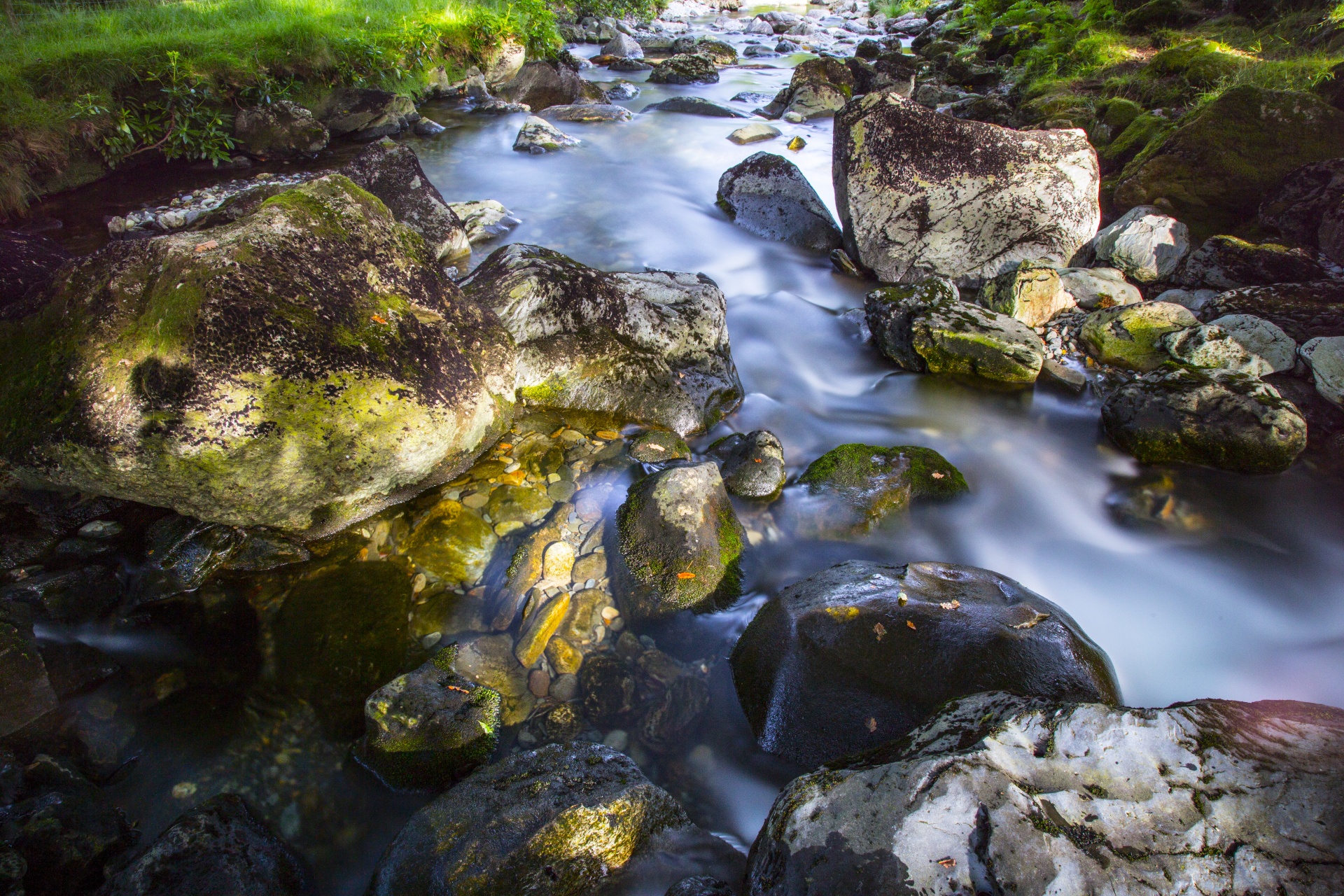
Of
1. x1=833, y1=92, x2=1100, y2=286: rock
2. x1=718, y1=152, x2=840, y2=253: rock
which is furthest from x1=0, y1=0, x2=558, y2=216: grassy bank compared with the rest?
x1=833, y1=92, x2=1100, y2=286: rock

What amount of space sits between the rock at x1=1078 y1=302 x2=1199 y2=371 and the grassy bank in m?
12.5

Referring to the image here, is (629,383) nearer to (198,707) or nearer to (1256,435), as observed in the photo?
(198,707)

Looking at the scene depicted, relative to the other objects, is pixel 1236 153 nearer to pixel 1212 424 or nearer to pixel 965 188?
pixel 965 188

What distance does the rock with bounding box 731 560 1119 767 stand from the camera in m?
2.62

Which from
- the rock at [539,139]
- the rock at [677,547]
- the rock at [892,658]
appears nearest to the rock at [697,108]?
the rock at [539,139]

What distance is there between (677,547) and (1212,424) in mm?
4328

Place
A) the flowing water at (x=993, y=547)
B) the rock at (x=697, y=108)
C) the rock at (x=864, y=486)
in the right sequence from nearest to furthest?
the flowing water at (x=993, y=547) < the rock at (x=864, y=486) < the rock at (x=697, y=108)

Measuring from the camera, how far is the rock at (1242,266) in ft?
20.4

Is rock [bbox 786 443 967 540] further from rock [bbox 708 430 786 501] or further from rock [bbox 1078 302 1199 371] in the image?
rock [bbox 1078 302 1199 371]

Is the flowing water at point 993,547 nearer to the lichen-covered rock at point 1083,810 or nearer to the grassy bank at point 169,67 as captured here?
the grassy bank at point 169,67

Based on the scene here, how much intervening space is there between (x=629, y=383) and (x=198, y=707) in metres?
3.20

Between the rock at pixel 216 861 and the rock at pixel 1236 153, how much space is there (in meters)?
10.0

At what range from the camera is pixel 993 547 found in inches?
175

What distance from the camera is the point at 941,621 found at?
2824 millimetres
